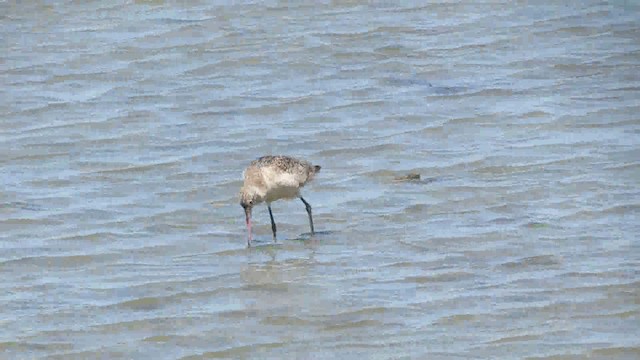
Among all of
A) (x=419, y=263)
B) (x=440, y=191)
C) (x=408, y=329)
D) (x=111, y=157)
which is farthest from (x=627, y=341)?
(x=111, y=157)

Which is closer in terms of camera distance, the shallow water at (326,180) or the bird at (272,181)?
the shallow water at (326,180)

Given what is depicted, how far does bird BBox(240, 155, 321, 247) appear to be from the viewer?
8.88m

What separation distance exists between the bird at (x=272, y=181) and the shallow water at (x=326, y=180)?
0.49 feet

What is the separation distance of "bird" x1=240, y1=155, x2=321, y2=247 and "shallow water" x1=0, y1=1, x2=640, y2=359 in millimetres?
149

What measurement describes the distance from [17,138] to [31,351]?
3.90 m

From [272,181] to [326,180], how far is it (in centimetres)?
85

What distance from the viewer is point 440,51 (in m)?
12.6

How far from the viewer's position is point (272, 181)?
8.92 meters

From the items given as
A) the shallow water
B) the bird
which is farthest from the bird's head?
the shallow water

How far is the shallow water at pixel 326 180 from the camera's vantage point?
280 inches

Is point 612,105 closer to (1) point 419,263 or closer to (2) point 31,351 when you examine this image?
(1) point 419,263

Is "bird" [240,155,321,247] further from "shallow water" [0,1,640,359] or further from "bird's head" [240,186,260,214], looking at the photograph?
"shallow water" [0,1,640,359]

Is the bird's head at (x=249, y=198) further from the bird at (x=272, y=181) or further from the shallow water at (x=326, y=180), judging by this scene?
the shallow water at (x=326, y=180)

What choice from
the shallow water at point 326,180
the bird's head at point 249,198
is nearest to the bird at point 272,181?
the bird's head at point 249,198
